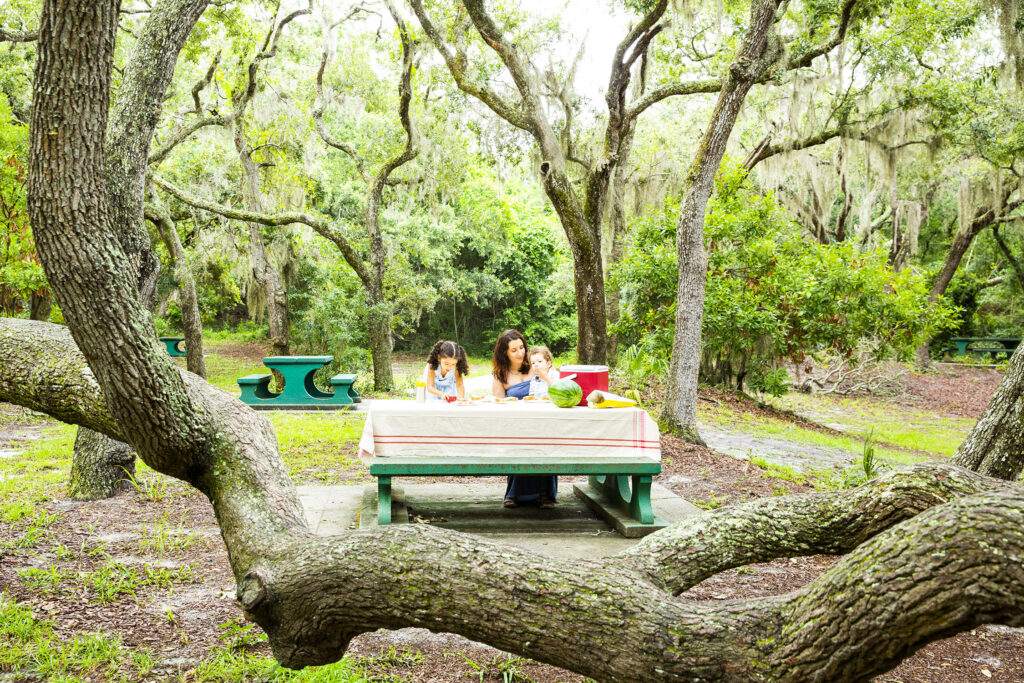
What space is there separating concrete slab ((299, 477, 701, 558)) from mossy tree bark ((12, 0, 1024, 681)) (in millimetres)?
2053

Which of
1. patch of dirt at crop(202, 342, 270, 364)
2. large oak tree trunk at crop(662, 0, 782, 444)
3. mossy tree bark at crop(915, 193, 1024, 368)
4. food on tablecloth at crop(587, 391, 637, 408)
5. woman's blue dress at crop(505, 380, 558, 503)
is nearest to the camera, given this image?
food on tablecloth at crop(587, 391, 637, 408)

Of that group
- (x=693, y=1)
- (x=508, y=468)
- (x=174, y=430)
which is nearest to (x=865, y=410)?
(x=693, y=1)

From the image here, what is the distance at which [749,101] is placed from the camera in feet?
49.8

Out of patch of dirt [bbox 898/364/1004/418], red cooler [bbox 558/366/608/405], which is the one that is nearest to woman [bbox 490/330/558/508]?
red cooler [bbox 558/366/608/405]

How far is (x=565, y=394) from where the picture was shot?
5047mm

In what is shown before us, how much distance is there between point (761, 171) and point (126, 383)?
548 inches

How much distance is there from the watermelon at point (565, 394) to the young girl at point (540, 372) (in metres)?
0.61

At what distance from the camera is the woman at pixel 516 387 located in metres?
5.59

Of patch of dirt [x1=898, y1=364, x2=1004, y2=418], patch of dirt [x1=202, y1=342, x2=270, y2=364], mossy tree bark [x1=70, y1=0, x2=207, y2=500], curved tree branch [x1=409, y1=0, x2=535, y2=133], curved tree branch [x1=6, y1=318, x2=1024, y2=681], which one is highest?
curved tree branch [x1=409, y1=0, x2=535, y2=133]

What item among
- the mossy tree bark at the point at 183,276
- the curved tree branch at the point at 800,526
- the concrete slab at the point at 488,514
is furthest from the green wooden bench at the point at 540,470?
the mossy tree bark at the point at 183,276

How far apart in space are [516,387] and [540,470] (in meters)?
1.08

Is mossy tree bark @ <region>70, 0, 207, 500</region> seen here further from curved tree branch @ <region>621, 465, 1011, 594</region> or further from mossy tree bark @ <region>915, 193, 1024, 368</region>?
mossy tree bark @ <region>915, 193, 1024, 368</region>

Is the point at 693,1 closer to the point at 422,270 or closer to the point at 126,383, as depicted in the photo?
the point at 126,383

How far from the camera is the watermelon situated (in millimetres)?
5047
